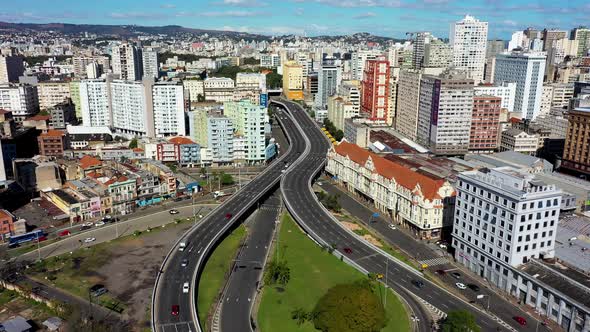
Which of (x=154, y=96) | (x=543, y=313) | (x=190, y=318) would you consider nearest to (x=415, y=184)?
(x=543, y=313)

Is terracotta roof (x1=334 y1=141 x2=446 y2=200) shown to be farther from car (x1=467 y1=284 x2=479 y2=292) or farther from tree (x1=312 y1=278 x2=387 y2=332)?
tree (x1=312 y1=278 x2=387 y2=332)

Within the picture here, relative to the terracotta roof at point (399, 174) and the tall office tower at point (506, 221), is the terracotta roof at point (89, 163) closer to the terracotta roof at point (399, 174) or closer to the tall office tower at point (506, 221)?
the terracotta roof at point (399, 174)

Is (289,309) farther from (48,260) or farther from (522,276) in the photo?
(48,260)

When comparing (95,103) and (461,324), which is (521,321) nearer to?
(461,324)

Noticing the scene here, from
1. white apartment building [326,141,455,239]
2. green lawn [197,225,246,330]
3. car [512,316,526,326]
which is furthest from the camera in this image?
white apartment building [326,141,455,239]

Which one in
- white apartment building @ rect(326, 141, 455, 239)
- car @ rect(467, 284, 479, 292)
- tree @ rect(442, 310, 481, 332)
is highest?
white apartment building @ rect(326, 141, 455, 239)

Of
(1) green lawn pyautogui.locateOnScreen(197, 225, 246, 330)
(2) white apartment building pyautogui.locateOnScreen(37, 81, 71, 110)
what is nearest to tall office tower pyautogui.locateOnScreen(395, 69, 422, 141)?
(1) green lawn pyautogui.locateOnScreen(197, 225, 246, 330)

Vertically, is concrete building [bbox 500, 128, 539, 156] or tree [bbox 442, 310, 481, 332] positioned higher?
concrete building [bbox 500, 128, 539, 156]

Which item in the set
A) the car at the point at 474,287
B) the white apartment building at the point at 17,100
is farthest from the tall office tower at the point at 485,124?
the white apartment building at the point at 17,100
